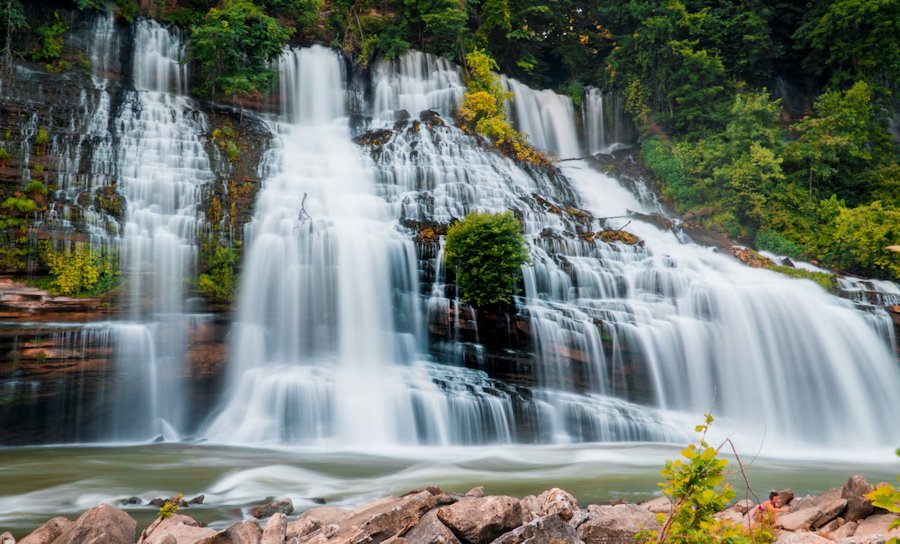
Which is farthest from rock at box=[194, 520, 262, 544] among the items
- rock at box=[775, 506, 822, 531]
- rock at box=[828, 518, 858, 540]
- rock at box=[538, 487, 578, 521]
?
rock at box=[828, 518, 858, 540]

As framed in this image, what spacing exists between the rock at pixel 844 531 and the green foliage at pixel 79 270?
13886 mm

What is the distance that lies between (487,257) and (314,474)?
6.88m

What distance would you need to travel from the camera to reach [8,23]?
16.7 m

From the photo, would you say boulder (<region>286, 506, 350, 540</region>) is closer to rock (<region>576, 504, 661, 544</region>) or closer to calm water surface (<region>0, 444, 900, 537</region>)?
calm water surface (<region>0, 444, 900, 537</region>)

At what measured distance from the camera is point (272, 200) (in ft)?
52.7

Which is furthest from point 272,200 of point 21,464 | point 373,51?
point 373,51

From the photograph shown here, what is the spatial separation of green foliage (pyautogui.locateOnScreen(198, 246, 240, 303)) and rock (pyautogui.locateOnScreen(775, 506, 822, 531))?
12321 millimetres

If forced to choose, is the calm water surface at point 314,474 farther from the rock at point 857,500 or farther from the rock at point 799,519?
the rock at point 857,500

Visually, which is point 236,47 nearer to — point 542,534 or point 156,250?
point 156,250

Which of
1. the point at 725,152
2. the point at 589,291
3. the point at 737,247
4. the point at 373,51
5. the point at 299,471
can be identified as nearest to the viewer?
the point at 299,471

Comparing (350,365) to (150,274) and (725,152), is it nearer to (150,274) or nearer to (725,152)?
(150,274)

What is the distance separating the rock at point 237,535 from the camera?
4434 millimetres

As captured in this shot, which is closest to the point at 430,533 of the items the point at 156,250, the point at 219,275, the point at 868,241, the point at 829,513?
the point at 829,513

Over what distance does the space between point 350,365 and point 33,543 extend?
901 centimetres
